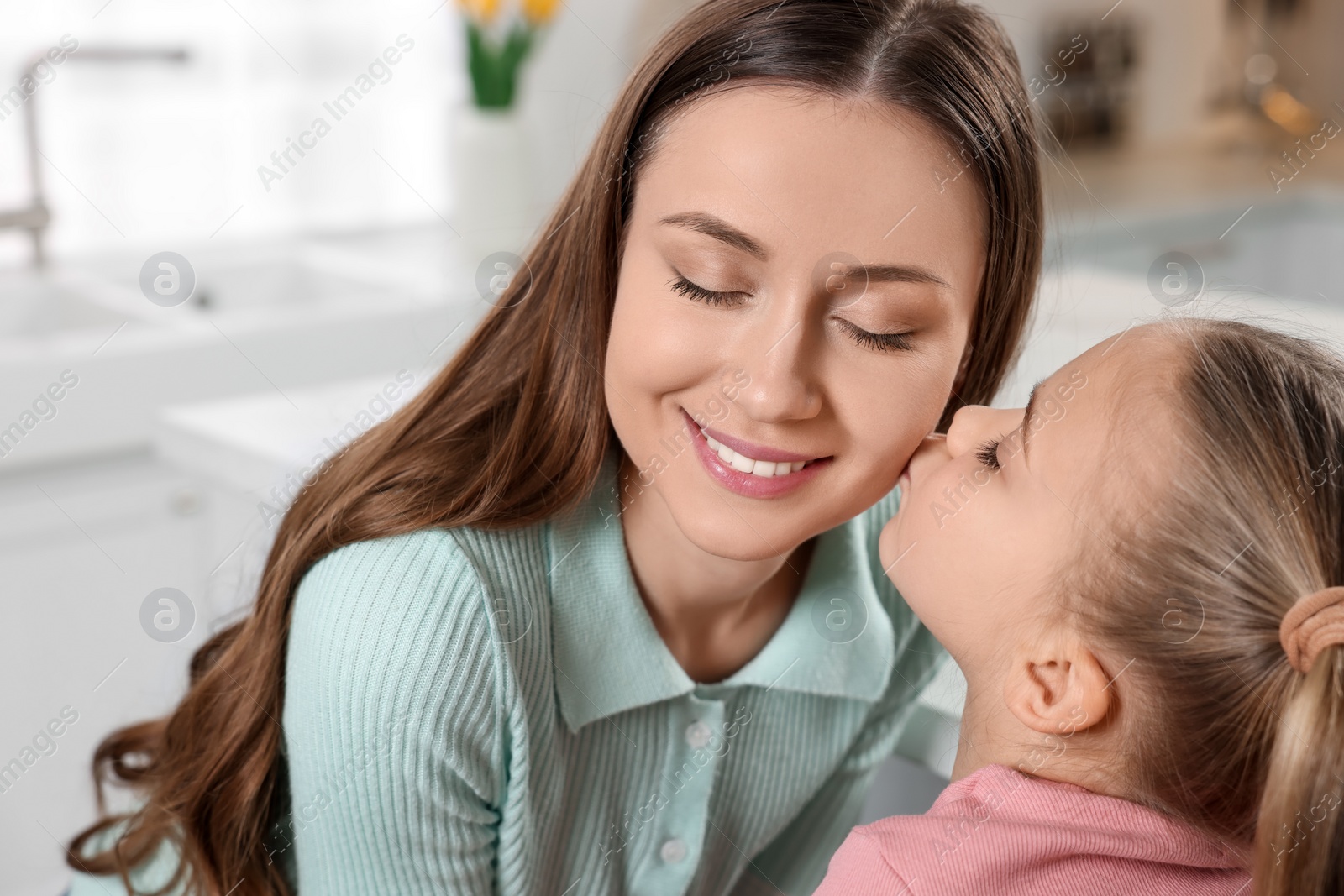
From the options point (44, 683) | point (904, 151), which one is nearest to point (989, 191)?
point (904, 151)

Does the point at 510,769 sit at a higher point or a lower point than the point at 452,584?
lower

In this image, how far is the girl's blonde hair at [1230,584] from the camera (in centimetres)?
71

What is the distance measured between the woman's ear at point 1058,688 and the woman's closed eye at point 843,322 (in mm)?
221

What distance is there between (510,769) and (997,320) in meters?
0.50

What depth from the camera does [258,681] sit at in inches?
38.4

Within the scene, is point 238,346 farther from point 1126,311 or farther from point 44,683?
point 1126,311

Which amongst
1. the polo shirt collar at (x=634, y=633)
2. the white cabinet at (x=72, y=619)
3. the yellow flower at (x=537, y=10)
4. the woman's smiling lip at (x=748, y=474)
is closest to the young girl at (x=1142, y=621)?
the woman's smiling lip at (x=748, y=474)

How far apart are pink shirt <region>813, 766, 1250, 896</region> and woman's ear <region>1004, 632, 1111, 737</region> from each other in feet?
0.15

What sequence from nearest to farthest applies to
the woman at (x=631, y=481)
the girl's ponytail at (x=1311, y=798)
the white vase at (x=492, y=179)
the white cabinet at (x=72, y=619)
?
the girl's ponytail at (x=1311, y=798) → the woman at (x=631, y=481) → the white cabinet at (x=72, y=619) → the white vase at (x=492, y=179)

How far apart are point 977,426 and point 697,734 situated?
358 mm

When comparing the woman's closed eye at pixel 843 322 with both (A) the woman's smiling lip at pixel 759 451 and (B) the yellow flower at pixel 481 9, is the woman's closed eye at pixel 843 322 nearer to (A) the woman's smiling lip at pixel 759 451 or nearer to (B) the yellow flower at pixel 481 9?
(A) the woman's smiling lip at pixel 759 451

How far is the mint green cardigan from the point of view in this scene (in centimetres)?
89

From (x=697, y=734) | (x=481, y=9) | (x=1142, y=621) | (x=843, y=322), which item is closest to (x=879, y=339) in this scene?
(x=843, y=322)

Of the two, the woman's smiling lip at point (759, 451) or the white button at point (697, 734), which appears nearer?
the woman's smiling lip at point (759, 451)
